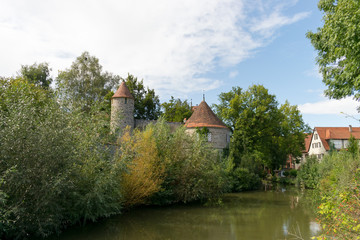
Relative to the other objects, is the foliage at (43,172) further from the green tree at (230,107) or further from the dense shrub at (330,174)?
the green tree at (230,107)

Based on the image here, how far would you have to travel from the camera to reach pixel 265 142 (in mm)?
29734

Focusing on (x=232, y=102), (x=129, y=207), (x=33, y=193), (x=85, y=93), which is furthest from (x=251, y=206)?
(x=85, y=93)

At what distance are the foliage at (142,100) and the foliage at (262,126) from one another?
10539 mm

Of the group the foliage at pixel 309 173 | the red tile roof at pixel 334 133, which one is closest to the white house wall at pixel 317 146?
the red tile roof at pixel 334 133

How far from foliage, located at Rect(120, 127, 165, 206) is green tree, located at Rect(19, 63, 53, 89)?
20.8 metres

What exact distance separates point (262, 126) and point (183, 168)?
1516 cm

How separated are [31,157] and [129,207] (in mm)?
7666

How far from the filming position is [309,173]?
25359mm

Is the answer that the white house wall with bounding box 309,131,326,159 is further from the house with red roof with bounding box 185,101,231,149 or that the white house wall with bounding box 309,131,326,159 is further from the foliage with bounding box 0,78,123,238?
the foliage with bounding box 0,78,123,238

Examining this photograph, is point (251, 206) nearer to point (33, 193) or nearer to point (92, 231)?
point (92, 231)

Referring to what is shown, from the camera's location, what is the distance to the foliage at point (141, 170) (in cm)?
1359

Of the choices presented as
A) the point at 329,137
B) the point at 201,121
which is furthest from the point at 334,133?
the point at 201,121

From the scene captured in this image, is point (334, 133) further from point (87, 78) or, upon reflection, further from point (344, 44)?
point (344, 44)

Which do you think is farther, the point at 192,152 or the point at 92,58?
the point at 92,58
